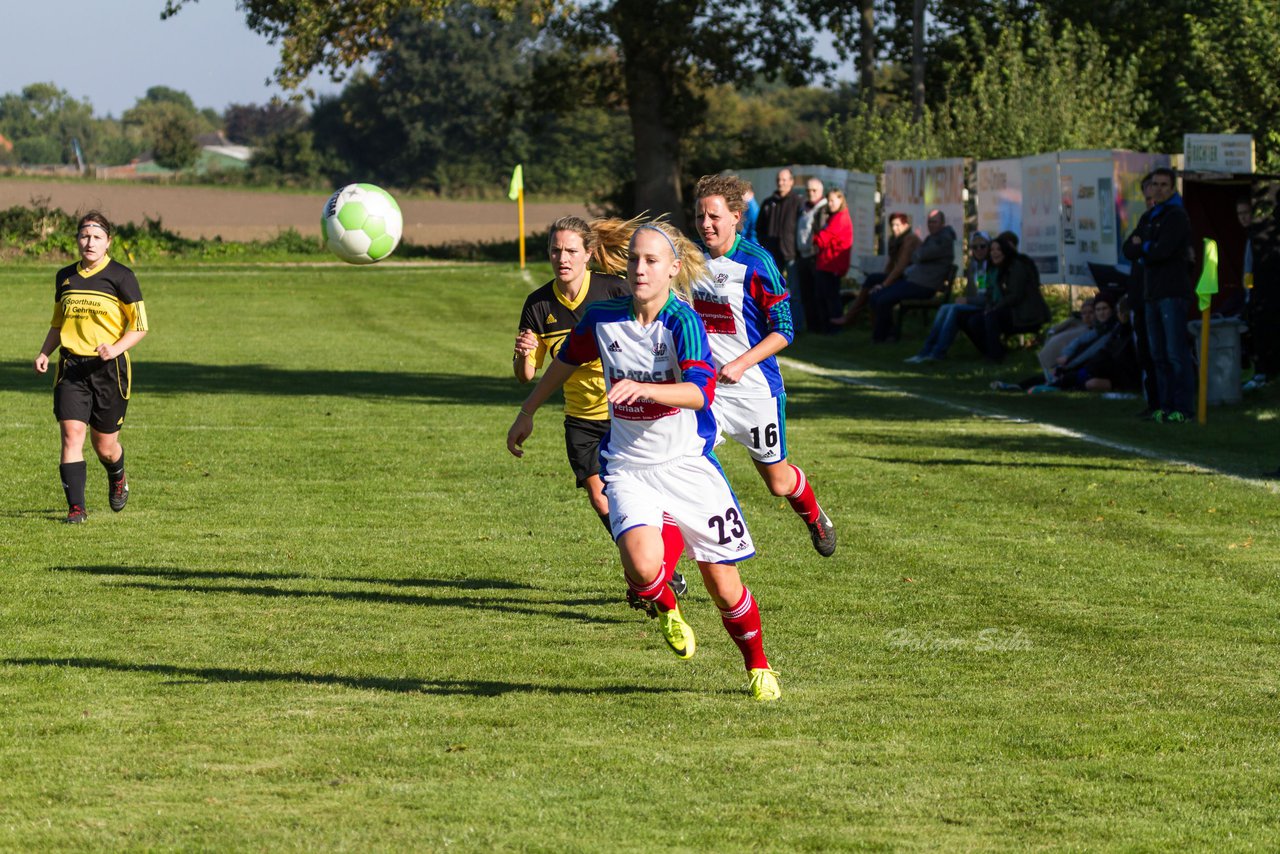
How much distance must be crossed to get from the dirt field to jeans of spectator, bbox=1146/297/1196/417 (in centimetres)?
4331

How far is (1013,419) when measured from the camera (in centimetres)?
1647

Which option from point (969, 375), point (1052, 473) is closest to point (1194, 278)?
point (969, 375)

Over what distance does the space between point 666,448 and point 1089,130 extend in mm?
25236

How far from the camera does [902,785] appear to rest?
5.33m

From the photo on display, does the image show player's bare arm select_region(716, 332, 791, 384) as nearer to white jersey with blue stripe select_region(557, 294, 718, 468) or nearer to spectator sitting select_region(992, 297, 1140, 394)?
white jersey with blue stripe select_region(557, 294, 718, 468)

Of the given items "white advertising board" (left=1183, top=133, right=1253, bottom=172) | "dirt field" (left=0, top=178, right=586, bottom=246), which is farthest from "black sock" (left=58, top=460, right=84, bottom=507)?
"dirt field" (left=0, top=178, right=586, bottom=246)

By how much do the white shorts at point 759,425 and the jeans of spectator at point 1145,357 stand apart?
25.1ft

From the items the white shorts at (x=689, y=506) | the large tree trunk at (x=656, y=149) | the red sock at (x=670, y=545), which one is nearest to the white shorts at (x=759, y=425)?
the red sock at (x=670, y=545)

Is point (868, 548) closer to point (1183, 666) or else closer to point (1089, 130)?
point (1183, 666)

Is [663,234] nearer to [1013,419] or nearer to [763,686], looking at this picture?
[763,686]

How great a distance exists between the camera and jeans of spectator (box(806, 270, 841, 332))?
26.9 m

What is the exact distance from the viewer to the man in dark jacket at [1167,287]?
49.3ft

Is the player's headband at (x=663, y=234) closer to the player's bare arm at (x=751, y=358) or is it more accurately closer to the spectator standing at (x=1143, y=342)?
the player's bare arm at (x=751, y=358)

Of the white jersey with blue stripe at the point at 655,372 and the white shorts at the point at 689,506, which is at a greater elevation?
the white jersey with blue stripe at the point at 655,372
